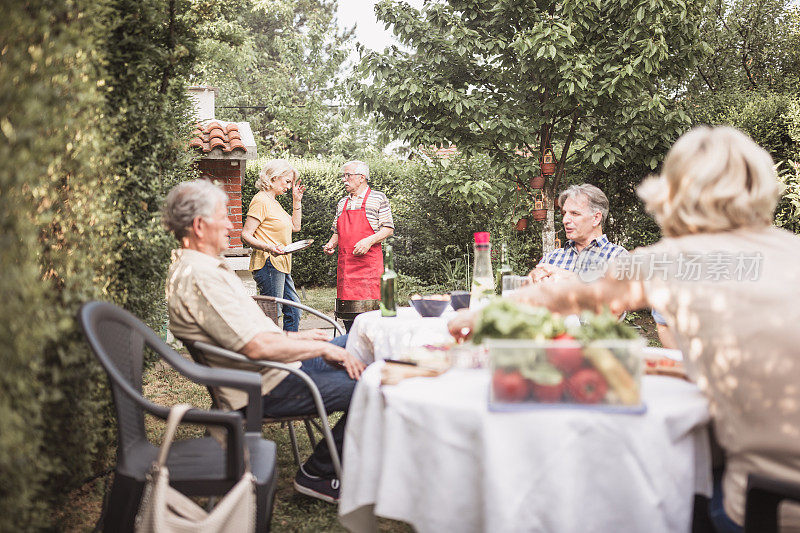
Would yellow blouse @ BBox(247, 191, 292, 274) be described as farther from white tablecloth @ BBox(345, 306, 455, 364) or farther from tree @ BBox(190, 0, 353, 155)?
tree @ BBox(190, 0, 353, 155)

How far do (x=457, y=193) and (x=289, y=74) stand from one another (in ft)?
71.3

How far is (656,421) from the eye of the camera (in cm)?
142

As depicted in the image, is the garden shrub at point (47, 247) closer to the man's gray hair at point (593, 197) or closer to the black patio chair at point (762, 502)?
the black patio chair at point (762, 502)

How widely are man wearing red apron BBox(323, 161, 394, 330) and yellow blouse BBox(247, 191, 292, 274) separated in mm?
544

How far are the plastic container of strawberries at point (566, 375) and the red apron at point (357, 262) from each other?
4.58m

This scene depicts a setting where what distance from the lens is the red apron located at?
236 inches

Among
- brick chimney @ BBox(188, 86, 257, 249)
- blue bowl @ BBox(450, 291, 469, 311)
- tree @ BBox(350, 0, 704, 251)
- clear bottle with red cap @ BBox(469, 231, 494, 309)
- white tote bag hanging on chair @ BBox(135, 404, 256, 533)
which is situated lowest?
white tote bag hanging on chair @ BBox(135, 404, 256, 533)

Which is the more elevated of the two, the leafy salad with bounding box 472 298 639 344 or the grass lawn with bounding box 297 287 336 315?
the leafy salad with bounding box 472 298 639 344

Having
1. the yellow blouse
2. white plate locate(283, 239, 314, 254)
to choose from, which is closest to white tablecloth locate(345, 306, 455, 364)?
white plate locate(283, 239, 314, 254)

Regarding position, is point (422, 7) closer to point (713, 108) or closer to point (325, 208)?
point (713, 108)

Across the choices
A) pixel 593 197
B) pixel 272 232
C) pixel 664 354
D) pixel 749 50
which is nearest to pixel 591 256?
pixel 593 197

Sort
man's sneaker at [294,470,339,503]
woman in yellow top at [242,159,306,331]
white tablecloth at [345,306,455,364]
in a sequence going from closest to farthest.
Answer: white tablecloth at [345,306,455,364] < man's sneaker at [294,470,339,503] < woman in yellow top at [242,159,306,331]

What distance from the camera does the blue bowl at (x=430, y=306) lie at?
2.88 meters

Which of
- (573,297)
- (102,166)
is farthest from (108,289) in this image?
(573,297)
